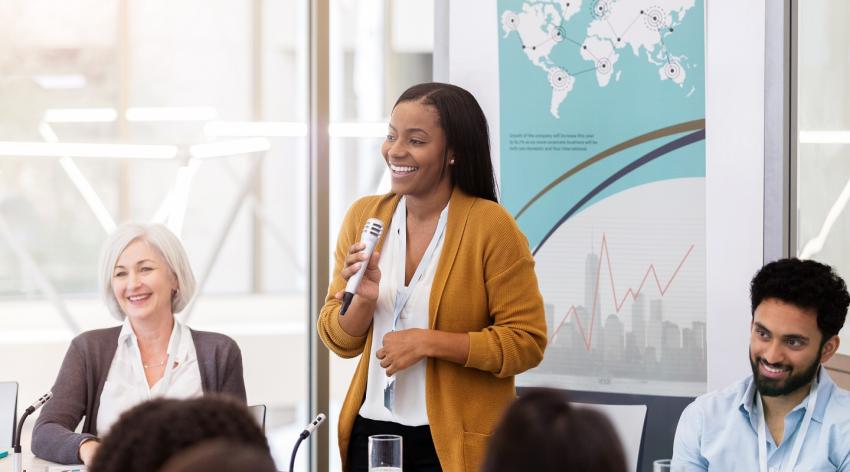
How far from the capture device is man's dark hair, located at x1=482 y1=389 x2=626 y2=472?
2.91 ft

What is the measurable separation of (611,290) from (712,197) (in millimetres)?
483

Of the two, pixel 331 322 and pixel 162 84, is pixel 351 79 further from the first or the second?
pixel 331 322

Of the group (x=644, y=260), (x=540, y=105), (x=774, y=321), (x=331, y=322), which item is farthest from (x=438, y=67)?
(x=774, y=321)

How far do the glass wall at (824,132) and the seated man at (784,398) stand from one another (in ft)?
3.46

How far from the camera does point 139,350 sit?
296 cm

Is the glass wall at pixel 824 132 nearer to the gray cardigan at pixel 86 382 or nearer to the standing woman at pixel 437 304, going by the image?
the standing woman at pixel 437 304

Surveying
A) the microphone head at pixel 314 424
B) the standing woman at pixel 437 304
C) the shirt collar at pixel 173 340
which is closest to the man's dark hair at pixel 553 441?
the microphone head at pixel 314 424

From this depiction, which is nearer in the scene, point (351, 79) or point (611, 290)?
point (611, 290)

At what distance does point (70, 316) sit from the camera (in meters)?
3.99

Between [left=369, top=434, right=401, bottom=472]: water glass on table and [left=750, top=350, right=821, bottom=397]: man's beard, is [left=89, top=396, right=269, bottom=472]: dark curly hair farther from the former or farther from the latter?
[left=750, top=350, right=821, bottom=397]: man's beard

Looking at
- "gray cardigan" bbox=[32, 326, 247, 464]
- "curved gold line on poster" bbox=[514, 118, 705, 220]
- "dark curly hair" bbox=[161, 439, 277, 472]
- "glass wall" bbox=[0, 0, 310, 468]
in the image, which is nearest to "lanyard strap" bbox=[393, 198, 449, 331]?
"gray cardigan" bbox=[32, 326, 247, 464]

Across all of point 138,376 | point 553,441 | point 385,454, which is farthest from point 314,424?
point 553,441

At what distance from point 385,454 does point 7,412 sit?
4.81 feet

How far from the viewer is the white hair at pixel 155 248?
2998 mm
